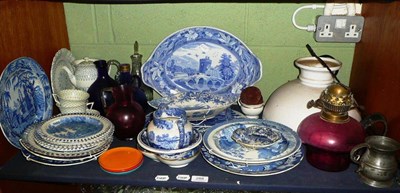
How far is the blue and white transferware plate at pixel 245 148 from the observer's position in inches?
31.9

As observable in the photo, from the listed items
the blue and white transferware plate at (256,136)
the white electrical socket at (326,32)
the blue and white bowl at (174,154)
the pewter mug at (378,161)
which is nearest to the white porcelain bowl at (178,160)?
the blue and white bowl at (174,154)

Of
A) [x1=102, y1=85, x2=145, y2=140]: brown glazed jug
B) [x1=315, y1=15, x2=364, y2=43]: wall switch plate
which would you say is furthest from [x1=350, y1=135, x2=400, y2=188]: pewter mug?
[x1=102, y1=85, x2=145, y2=140]: brown glazed jug

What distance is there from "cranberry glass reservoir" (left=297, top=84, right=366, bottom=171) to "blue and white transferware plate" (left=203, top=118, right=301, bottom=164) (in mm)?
53

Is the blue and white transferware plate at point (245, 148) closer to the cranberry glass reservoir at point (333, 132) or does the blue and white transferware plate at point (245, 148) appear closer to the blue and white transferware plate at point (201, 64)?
the cranberry glass reservoir at point (333, 132)

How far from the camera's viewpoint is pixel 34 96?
100cm

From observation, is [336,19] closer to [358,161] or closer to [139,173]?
[358,161]

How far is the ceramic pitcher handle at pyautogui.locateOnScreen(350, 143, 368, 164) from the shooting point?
2.46 ft

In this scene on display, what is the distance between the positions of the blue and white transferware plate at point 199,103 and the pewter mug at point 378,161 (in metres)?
0.41

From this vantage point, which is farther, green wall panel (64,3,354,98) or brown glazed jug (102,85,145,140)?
green wall panel (64,3,354,98)

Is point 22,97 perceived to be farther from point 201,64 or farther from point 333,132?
point 333,132

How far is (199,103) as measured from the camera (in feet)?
3.50

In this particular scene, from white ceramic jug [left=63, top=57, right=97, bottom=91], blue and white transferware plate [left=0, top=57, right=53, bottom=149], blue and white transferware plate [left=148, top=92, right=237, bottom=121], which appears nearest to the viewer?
blue and white transferware plate [left=0, top=57, right=53, bottom=149]

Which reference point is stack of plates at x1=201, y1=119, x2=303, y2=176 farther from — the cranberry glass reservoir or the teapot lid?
the teapot lid

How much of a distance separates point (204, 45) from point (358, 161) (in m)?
0.60
